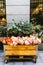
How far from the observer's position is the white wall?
6.96 meters

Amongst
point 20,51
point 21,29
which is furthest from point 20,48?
point 21,29

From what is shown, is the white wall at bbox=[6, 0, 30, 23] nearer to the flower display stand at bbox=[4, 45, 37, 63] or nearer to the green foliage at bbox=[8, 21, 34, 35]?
the green foliage at bbox=[8, 21, 34, 35]

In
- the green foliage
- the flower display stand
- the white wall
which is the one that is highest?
the white wall

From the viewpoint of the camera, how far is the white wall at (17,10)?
274 inches

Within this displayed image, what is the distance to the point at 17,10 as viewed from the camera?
7.02 m

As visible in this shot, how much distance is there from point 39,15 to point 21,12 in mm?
898

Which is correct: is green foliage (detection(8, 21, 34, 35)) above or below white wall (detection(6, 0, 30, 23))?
below

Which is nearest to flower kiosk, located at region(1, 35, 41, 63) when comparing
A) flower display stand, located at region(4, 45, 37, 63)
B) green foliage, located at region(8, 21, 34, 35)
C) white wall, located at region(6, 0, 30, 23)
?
flower display stand, located at region(4, 45, 37, 63)

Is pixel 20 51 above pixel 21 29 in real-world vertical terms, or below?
below

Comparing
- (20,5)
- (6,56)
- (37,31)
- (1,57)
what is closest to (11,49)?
(6,56)

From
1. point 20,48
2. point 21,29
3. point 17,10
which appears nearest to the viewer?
point 20,48

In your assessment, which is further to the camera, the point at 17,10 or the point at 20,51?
the point at 17,10

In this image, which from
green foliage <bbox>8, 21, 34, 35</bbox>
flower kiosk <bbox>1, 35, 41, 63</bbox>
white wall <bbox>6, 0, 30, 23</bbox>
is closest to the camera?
flower kiosk <bbox>1, 35, 41, 63</bbox>

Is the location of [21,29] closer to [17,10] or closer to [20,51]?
[20,51]
